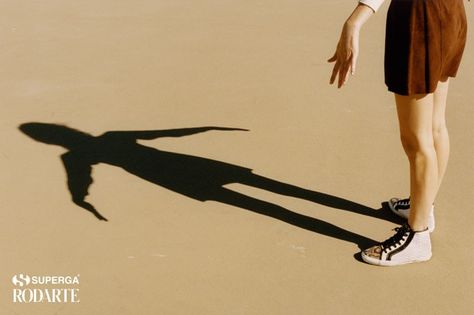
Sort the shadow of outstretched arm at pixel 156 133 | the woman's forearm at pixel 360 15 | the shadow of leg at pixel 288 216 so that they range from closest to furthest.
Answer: the woman's forearm at pixel 360 15 < the shadow of leg at pixel 288 216 < the shadow of outstretched arm at pixel 156 133

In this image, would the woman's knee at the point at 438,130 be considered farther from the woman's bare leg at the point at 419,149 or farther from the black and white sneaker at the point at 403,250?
the black and white sneaker at the point at 403,250

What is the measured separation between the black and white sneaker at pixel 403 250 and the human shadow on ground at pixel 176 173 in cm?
14

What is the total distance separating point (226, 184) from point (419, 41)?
1496 mm

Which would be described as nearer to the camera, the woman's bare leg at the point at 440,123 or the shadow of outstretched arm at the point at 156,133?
the woman's bare leg at the point at 440,123

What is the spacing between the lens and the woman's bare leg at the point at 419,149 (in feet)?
8.41

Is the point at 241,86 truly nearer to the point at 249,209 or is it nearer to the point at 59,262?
the point at 249,209

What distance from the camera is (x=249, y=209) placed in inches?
129

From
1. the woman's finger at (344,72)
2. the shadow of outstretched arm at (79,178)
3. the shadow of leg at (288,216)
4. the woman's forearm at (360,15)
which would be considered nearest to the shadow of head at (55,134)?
the shadow of outstretched arm at (79,178)

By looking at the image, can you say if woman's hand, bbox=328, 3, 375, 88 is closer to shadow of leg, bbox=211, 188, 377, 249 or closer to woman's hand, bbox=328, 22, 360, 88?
woman's hand, bbox=328, 22, 360, 88

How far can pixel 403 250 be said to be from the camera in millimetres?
2820

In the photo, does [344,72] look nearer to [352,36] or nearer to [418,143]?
[352,36]

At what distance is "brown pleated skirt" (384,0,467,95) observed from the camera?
7.93 feet

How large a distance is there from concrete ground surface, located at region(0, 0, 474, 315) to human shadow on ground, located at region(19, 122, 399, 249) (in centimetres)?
2

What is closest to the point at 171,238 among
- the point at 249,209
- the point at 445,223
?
the point at 249,209
